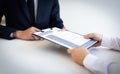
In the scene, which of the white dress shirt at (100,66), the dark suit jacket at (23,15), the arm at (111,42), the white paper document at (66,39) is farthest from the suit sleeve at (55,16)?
the white dress shirt at (100,66)

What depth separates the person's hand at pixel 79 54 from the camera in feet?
2.93

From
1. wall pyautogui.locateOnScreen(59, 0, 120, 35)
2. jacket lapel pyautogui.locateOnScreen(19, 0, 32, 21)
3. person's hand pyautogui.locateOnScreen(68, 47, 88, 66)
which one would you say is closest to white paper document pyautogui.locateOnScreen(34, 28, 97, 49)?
person's hand pyautogui.locateOnScreen(68, 47, 88, 66)

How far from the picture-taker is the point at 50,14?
142 cm

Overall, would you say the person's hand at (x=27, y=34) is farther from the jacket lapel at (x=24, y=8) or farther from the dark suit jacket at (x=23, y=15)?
the jacket lapel at (x=24, y=8)

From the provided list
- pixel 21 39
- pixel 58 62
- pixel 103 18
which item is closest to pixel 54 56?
pixel 58 62

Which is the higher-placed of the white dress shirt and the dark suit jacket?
the dark suit jacket

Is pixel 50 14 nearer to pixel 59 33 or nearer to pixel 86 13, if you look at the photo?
pixel 59 33

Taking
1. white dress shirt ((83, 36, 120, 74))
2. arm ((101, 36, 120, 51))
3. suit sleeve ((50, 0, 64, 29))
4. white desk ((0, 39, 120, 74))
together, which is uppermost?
suit sleeve ((50, 0, 64, 29))

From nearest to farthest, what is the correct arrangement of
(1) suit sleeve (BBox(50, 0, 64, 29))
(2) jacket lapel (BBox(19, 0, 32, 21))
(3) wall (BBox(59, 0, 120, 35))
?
(2) jacket lapel (BBox(19, 0, 32, 21)) → (1) suit sleeve (BBox(50, 0, 64, 29)) → (3) wall (BBox(59, 0, 120, 35))

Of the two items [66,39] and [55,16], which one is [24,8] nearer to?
[55,16]

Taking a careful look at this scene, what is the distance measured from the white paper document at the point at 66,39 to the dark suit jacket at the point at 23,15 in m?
0.25

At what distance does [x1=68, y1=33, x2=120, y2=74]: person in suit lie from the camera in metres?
0.80

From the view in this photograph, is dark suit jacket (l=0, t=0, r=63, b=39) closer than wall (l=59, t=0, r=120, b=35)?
Yes

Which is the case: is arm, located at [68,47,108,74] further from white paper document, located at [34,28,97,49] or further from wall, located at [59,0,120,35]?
wall, located at [59,0,120,35]
